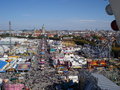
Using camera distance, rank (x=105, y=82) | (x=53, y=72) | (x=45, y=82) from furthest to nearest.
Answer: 1. (x=53, y=72)
2. (x=45, y=82)
3. (x=105, y=82)

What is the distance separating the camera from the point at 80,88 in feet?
17.0

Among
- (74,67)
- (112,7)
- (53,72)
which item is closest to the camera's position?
(112,7)

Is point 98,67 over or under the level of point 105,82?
under

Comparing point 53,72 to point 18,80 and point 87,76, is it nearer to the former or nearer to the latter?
point 18,80

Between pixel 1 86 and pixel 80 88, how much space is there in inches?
95.9

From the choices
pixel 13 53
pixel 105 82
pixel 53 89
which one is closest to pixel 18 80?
pixel 53 89

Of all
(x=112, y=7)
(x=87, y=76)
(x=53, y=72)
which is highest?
(x=112, y=7)

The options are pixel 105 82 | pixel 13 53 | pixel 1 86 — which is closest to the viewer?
pixel 105 82

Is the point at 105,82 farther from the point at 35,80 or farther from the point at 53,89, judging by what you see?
the point at 35,80

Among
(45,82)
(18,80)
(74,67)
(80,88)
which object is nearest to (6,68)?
(18,80)

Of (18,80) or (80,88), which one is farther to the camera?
(18,80)

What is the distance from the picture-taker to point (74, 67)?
8367mm

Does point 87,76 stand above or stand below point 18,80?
above

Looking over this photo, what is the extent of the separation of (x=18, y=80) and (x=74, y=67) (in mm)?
3182
